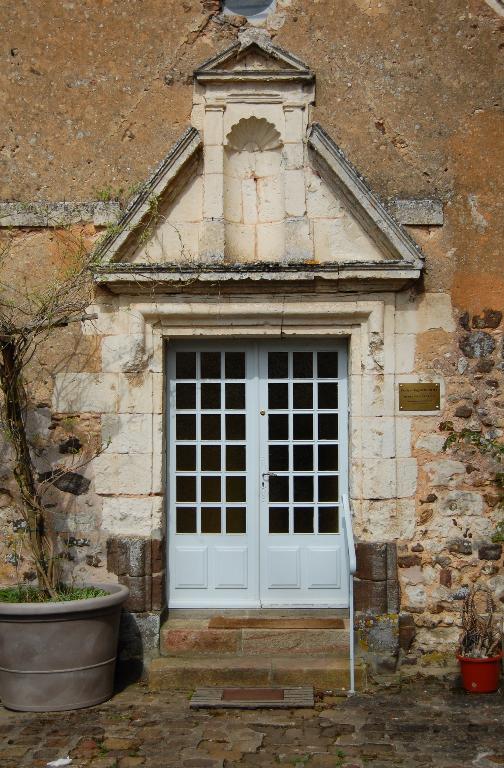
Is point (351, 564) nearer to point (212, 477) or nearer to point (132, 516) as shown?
point (212, 477)

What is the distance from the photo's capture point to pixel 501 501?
5.55m

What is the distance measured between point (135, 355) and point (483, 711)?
300 cm

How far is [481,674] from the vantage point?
16.9 ft

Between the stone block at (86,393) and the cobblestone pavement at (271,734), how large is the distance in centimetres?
180

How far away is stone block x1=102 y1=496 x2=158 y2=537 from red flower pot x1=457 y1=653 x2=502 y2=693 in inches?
83.0

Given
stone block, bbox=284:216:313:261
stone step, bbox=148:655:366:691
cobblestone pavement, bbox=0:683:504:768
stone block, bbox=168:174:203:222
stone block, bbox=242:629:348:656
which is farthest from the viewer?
stone block, bbox=168:174:203:222

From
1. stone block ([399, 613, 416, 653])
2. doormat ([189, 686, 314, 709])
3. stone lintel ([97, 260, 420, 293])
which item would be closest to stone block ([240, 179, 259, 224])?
stone lintel ([97, 260, 420, 293])

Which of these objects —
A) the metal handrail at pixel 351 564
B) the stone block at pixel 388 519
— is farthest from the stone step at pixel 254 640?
the stone block at pixel 388 519

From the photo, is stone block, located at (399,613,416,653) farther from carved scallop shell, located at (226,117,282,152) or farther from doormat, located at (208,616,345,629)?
carved scallop shell, located at (226,117,282,152)

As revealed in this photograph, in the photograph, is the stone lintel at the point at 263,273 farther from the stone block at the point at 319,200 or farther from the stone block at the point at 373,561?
the stone block at the point at 373,561

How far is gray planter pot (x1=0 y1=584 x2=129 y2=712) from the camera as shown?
4.86 metres

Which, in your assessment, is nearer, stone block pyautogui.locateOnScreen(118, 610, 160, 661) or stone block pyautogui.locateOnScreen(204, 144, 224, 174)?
stone block pyautogui.locateOnScreen(118, 610, 160, 661)

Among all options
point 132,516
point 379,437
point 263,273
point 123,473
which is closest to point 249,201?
point 263,273

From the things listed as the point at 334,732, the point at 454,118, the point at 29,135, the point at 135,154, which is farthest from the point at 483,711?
the point at 29,135
